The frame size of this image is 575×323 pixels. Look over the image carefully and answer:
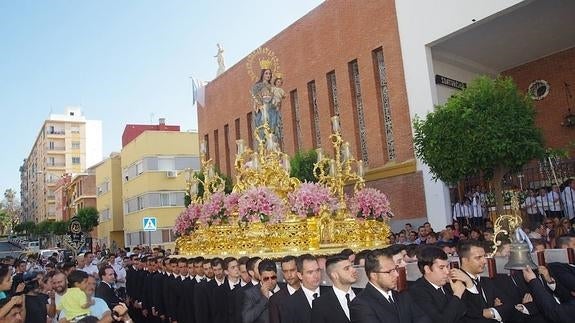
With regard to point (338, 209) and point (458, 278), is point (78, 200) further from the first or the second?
point (458, 278)

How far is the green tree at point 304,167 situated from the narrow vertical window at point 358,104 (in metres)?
2.22

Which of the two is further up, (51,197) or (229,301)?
(51,197)

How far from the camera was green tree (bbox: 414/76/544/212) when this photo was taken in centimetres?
1277

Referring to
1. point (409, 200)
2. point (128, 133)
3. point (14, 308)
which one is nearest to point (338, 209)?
point (14, 308)

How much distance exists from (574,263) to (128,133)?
53.1m

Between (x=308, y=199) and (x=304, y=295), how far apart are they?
14.3ft

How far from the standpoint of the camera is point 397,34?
19000mm

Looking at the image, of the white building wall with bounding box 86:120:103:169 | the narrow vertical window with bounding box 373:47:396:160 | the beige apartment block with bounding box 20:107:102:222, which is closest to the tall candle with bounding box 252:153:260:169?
the narrow vertical window with bounding box 373:47:396:160

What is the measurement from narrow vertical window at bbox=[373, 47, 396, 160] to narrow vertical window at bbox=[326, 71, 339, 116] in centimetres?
267

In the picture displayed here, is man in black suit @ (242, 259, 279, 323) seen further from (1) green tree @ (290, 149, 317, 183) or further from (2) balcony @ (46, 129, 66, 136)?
(2) balcony @ (46, 129, 66, 136)

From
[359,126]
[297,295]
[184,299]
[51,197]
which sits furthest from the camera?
[51,197]

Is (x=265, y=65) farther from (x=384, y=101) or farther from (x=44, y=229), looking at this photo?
(x=44, y=229)

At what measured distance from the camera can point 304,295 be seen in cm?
491

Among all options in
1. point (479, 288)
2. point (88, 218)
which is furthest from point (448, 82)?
point (88, 218)
